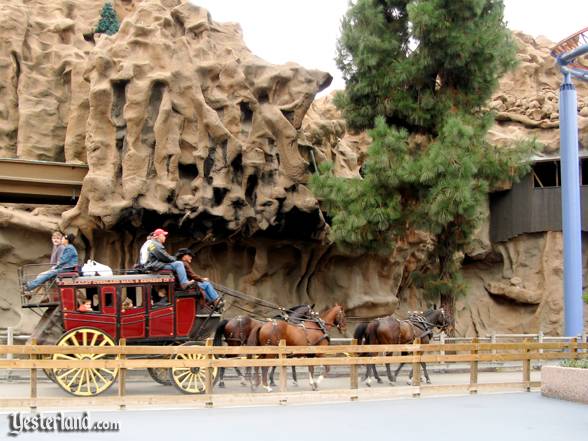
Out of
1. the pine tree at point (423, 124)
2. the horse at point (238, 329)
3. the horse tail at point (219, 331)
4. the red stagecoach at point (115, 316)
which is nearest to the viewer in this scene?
the red stagecoach at point (115, 316)

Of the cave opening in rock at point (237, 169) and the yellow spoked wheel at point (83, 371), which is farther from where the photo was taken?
the cave opening in rock at point (237, 169)

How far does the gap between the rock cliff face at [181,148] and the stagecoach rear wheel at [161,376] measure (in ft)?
17.5

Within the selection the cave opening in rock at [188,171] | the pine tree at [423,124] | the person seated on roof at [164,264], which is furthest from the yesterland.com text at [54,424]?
the cave opening in rock at [188,171]

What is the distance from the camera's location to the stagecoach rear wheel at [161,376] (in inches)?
509

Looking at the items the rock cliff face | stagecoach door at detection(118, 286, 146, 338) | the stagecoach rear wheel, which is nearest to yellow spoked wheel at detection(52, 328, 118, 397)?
stagecoach door at detection(118, 286, 146, 338)

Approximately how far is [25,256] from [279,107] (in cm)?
865

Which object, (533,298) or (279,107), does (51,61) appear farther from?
(533,298)

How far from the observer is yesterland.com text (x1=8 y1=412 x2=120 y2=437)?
8.62 meters

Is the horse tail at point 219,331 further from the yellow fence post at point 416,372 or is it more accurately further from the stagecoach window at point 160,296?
the yellow fence post at point 416,372

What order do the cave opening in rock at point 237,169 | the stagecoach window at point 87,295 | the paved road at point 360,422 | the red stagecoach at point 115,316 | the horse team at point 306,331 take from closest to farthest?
the paved road at point 360,422 → the red stagecoach at point 115,316 → the stagecoach window at point 87,295 → the horse team at point 306,331 → the cave opening in rock at point 237,169

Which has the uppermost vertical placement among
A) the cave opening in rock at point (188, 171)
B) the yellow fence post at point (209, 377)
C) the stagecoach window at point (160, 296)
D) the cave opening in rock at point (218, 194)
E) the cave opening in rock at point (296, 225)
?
the cave opening in rock at point (188, 171)

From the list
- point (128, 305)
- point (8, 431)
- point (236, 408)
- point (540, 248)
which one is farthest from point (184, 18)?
point (540, 248)

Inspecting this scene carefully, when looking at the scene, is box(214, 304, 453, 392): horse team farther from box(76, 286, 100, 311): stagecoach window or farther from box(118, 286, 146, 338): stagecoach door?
box(76, 286, 100, 311): stagecoach window

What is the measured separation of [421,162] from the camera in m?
16.6
